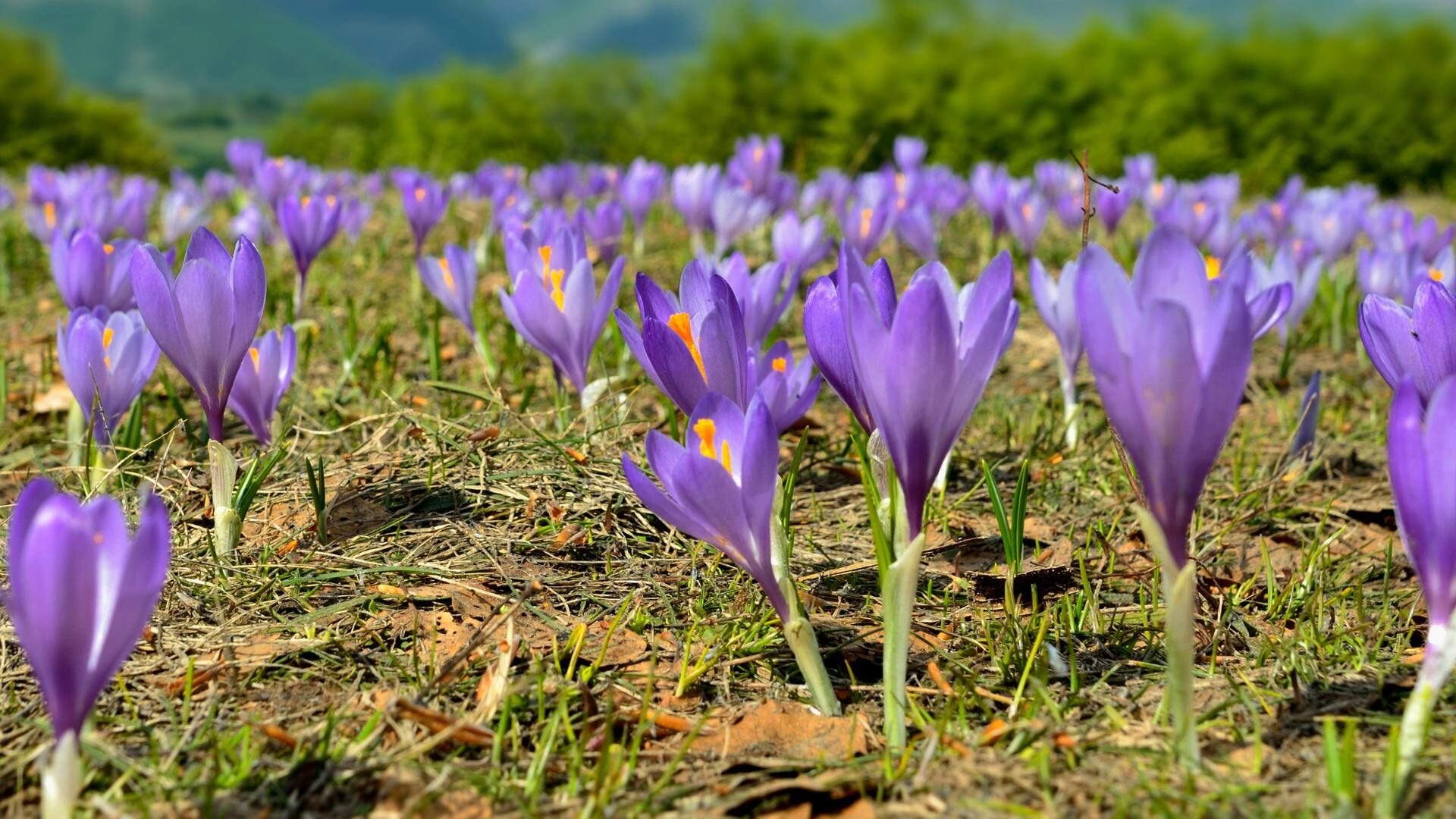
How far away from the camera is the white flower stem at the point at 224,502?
5.41 feet

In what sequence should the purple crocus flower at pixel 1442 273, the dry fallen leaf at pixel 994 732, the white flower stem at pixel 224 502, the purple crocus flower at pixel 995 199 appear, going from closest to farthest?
the dry fallen leaf at pixel 994 732 < the white flower stem at pixel 224 502 < the purple crocus flower at pixel 1442 273 < the purple crocus flower at pixel 995 199

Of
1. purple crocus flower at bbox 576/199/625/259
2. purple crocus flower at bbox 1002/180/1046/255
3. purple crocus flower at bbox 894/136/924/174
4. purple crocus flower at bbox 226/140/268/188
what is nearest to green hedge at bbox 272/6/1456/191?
purple crocus flower at bbox 226/140/268/188

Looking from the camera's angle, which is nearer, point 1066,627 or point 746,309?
point 1066,627

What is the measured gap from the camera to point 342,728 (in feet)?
4.43

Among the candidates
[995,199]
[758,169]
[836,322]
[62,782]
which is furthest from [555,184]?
[62,782]

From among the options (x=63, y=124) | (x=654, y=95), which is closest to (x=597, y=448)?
(x=654, y=95)

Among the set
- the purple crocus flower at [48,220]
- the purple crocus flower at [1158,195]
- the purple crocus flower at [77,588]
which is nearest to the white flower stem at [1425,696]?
the purple crocus flower at [77,588]

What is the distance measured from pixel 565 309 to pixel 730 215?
208cm

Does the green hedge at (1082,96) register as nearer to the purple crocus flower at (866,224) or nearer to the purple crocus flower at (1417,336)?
the purple crocus flower at (866,224)

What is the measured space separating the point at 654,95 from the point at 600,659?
41.9 meters

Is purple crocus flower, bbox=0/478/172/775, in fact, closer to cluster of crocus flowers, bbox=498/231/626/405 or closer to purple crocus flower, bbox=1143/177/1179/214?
cluster of crocus flowers, bbox=498/231/626/405

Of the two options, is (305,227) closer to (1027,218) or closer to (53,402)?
(53,402)

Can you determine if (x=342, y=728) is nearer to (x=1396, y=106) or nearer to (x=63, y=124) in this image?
(x=1396, y=106)

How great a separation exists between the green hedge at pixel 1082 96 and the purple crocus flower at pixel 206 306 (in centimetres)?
1181
